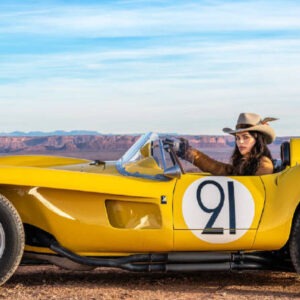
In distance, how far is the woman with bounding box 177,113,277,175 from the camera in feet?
28.6

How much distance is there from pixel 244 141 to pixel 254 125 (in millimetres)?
196

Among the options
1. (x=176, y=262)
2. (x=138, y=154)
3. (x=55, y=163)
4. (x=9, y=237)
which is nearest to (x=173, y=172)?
(x=138, y=154)

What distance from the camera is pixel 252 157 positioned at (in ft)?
28.8

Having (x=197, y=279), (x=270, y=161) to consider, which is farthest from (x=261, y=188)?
(x=197, y=279)

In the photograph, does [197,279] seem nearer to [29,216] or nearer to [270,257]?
[270,257]

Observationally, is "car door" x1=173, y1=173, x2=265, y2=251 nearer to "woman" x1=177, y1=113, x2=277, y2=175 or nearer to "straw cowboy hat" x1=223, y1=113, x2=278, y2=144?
"woman" x1=177, y1=113, x2=277, y2=175

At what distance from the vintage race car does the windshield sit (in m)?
0.02

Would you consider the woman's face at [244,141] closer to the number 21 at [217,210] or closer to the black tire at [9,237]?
the number 21 at [217,210]

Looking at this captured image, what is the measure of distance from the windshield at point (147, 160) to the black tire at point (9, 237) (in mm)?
1167

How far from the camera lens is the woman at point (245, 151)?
8.71m

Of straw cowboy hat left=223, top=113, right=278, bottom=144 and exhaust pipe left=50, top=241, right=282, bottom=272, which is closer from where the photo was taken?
exhaust pipe left=50, top=241, right=282, bottom=272

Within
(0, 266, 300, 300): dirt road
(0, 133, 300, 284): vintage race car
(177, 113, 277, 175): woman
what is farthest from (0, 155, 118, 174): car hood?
(0, 266, 300, 300): dirt road

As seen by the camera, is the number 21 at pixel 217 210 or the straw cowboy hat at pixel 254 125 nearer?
the number 21 at pixel 217 210

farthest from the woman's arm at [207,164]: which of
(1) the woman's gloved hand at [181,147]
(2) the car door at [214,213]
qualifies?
(2) the car door at [214,213]
